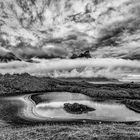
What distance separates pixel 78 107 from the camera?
62594mm

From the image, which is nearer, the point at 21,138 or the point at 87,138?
the point at 87,138

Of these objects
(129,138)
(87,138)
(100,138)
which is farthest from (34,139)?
(129,138)

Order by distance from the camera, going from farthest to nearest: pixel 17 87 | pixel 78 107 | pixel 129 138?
1. pixel 17 87
2. pixel 78 107
3. pixel 129 138

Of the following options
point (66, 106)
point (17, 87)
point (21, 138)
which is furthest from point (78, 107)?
point (17, 87)

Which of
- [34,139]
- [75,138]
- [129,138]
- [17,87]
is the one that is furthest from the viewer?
[17,87]

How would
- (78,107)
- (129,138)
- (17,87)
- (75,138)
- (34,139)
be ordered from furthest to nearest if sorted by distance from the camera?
(17,87), (78,107), (34,139), (75,138), (129,138)

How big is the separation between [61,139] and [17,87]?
170606 millimetres

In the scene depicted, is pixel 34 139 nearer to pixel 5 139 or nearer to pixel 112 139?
pixel 5 139

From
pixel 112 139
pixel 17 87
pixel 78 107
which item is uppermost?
pixel 17 87

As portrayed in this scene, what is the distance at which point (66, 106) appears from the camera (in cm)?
6544

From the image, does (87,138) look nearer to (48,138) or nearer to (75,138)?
(75,138)

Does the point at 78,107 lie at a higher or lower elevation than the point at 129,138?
higher

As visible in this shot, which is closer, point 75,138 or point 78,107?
point 75,138

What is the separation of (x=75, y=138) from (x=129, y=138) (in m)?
6.65
